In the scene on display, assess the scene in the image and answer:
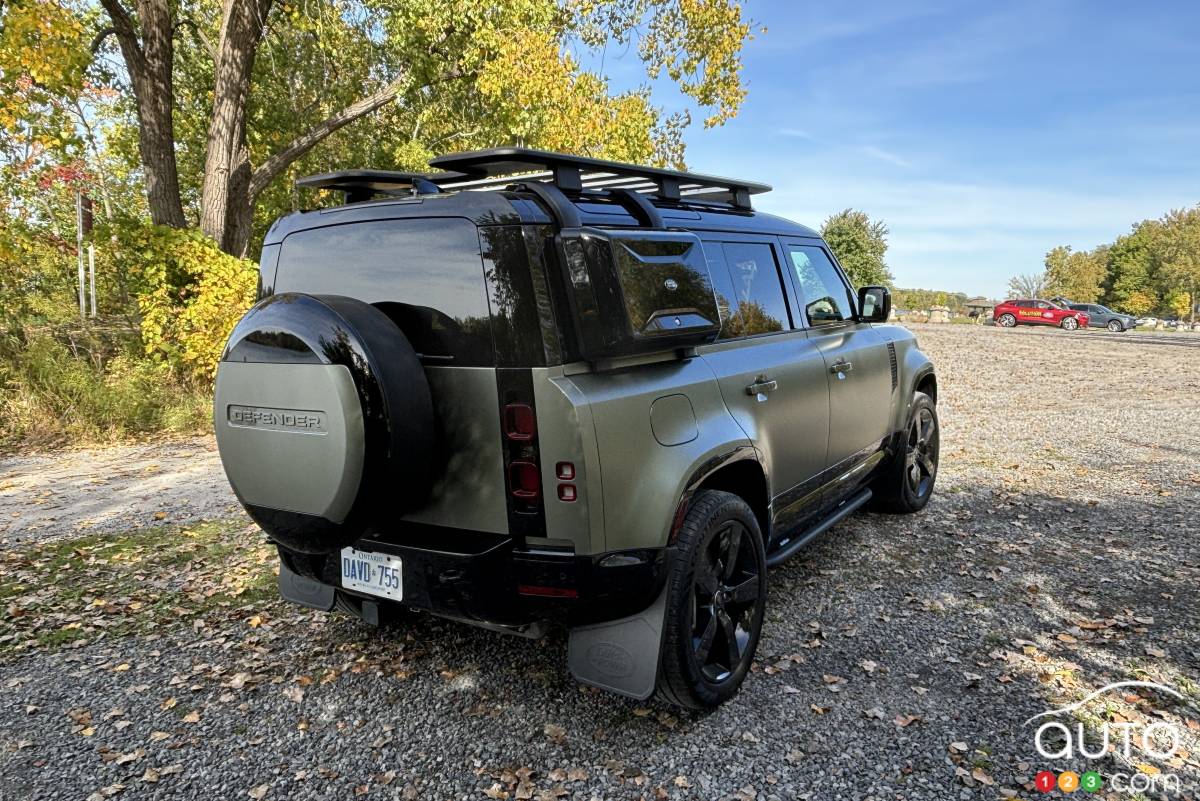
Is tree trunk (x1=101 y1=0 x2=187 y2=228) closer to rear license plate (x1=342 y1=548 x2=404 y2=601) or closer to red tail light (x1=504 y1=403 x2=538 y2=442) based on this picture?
rear license plate (x1=342 y1=548 x2=404 y2=601)

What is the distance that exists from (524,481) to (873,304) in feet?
10.5

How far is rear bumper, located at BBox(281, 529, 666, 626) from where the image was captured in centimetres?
246

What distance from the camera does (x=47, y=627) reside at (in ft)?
12.2

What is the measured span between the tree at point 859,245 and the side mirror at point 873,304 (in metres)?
36.1

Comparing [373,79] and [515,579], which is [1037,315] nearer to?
[373,79]

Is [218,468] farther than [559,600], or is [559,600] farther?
[218,468]

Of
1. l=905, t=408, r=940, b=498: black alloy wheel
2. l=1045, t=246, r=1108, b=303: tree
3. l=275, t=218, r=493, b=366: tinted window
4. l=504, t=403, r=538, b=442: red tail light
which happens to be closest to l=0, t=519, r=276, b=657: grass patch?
l=275, t=218, r=493, b=366: tinted window

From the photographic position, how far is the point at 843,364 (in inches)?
163

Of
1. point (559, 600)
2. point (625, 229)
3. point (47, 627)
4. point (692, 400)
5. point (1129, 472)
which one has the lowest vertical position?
point (1129, 472)

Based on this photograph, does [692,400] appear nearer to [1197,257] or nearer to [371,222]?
[371,222]

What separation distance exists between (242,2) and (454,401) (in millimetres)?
11061

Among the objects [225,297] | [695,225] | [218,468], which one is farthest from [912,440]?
[225,297]

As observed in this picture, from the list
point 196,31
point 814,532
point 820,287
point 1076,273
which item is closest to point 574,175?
point 820,287

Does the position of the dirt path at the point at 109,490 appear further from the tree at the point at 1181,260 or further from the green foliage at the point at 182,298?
the tree at the point at 1181,260
